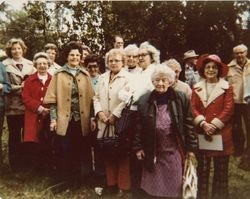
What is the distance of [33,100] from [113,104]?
2.85ft

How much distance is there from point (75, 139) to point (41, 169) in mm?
773

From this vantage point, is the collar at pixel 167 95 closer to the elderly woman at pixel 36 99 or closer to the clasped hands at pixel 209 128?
the clasped hands at pixel 209 128

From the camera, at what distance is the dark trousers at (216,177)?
305cm

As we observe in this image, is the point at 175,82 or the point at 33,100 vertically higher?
the point at 175,82

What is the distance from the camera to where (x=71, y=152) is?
139 inches

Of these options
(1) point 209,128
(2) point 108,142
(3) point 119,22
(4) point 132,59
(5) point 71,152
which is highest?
(3) point 119,22

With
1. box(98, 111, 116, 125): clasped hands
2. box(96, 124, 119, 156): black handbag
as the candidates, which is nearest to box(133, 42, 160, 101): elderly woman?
box(98, 111, 116, 125): clasped hands

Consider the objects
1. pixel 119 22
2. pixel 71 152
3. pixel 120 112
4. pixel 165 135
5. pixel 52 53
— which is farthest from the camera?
pixel 119 22

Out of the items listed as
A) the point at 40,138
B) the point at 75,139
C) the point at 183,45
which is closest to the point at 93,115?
the point at 75,139

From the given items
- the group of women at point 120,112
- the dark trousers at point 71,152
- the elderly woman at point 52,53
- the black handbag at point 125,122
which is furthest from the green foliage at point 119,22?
the black handbag at point 125,122

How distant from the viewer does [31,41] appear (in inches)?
176

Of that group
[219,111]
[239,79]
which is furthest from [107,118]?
[239,79]

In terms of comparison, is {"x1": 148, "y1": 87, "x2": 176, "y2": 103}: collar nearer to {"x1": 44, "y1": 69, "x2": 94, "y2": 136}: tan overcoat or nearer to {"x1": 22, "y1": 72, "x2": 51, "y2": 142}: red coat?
{"x1": 44, "y1": 69, "x2": 94, "y2": 136}: tan overcoat

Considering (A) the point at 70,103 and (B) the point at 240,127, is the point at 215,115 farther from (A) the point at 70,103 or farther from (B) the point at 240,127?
(A) the point at 70,103
